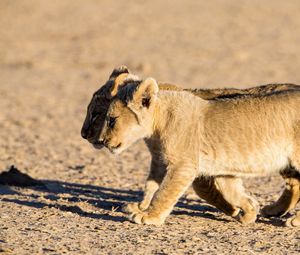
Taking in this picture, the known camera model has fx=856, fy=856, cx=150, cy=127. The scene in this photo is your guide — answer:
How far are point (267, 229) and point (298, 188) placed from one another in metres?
0.68

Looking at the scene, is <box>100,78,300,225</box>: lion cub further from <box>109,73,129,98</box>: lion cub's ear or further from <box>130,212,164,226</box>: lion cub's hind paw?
<box>109,73,129,98</box>: lion cub's ear

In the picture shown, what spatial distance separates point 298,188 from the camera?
8.61 meters

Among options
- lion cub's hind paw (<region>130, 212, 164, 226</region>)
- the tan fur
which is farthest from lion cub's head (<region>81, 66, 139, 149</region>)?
lion cub's hind paw (<region>130, 212, 164, 226</region>)

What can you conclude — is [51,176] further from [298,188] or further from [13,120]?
[13,120]

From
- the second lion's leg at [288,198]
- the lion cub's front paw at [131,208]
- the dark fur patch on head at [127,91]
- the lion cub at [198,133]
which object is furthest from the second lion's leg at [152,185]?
the second lion's leg at [288,198]

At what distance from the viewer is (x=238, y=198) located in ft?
28.0

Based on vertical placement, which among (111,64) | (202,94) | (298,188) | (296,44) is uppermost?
(296,44)

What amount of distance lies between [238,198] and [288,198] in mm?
533

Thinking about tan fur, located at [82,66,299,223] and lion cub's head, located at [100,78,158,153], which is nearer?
lion cub's head, located at [100,78,158,153]

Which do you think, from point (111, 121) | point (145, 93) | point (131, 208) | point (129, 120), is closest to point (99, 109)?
point (111, 121)

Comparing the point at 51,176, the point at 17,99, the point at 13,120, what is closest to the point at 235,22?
the point at 17,99

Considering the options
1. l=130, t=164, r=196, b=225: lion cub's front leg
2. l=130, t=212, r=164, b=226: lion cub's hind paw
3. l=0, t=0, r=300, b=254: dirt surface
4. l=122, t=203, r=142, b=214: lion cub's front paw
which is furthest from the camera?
l=122, t=203, r=142, b=214: lion cub's front paw

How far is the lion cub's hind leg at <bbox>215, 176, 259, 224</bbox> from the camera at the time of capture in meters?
8.42

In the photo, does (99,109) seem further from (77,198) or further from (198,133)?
(77,198)
